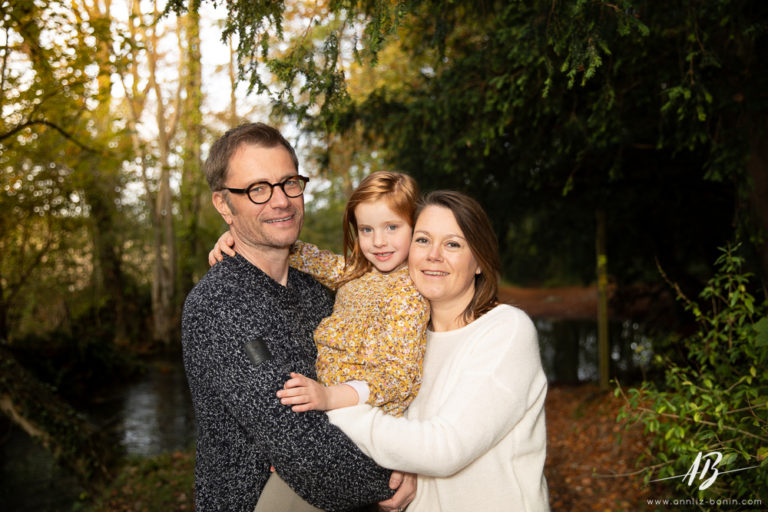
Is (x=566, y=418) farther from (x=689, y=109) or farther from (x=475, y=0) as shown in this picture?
(x=475, y=0)

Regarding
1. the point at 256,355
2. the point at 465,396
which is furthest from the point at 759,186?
the point at 256,355

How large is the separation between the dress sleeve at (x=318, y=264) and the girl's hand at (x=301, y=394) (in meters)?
0.83

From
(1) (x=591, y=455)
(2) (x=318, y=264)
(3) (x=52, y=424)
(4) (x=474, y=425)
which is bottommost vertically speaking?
(1) (x=591, y=455)

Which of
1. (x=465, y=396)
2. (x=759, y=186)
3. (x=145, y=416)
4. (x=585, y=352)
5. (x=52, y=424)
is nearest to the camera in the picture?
(x=465, y=396)

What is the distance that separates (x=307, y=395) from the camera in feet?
5.82

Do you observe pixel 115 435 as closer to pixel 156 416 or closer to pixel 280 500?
pixel 156 416

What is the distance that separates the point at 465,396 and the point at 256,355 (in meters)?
0.68

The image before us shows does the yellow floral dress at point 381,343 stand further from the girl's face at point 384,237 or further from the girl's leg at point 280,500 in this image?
the girl's leg at point 280,500

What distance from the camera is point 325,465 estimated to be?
1768 mm

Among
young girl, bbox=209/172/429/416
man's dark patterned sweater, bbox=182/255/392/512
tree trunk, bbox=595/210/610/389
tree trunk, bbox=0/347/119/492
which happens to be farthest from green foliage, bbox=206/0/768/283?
tree trunk, bbox=0/347/119/492

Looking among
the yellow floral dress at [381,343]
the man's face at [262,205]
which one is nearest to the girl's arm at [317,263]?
the yellow floral dress at [381,343]

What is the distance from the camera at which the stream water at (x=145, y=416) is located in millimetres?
6395

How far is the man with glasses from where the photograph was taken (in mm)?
1771

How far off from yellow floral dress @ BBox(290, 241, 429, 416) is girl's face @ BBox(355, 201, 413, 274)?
0.70 ft
